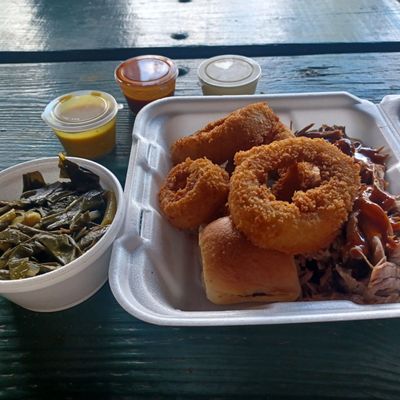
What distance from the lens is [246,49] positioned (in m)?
2.15

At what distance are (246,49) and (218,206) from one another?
4.27ft

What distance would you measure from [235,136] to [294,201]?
34 centimetres

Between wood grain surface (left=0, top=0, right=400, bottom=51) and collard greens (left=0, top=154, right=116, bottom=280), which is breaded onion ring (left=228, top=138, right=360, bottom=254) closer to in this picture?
collard greens (left=0, top=154, right=116, bottom=280)

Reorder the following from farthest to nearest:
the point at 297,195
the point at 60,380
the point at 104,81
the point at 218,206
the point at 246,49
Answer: the point at 246,49, the point at 104,81, the point at 218,206, the point at 297,195, the point at 60,380

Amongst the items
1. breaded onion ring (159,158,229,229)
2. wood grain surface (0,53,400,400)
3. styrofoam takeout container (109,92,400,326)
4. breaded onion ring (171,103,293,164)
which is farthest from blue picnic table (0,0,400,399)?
breaded onion ring (171,103,293,164)

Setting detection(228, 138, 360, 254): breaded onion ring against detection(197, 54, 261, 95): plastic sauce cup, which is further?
detection(197, 54, 261, 95): plastic sauce cup

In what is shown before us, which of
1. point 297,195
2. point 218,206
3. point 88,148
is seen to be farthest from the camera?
point 88,148

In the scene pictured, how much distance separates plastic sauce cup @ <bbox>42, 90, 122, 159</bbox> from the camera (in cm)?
146

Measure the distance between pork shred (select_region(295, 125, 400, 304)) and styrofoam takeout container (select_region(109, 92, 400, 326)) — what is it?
0.29 ft

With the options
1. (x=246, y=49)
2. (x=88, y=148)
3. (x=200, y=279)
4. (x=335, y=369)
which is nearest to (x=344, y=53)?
(x=246, y=49)

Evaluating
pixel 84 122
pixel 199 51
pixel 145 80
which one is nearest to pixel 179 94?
pixel 145 80

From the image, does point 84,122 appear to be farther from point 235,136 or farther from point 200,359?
point 200,359

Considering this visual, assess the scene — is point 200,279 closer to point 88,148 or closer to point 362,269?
point 362,269

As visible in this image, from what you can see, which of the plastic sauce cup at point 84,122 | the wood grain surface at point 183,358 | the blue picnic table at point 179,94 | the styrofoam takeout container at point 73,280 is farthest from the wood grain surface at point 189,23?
the wood grain surface at point 183,358
